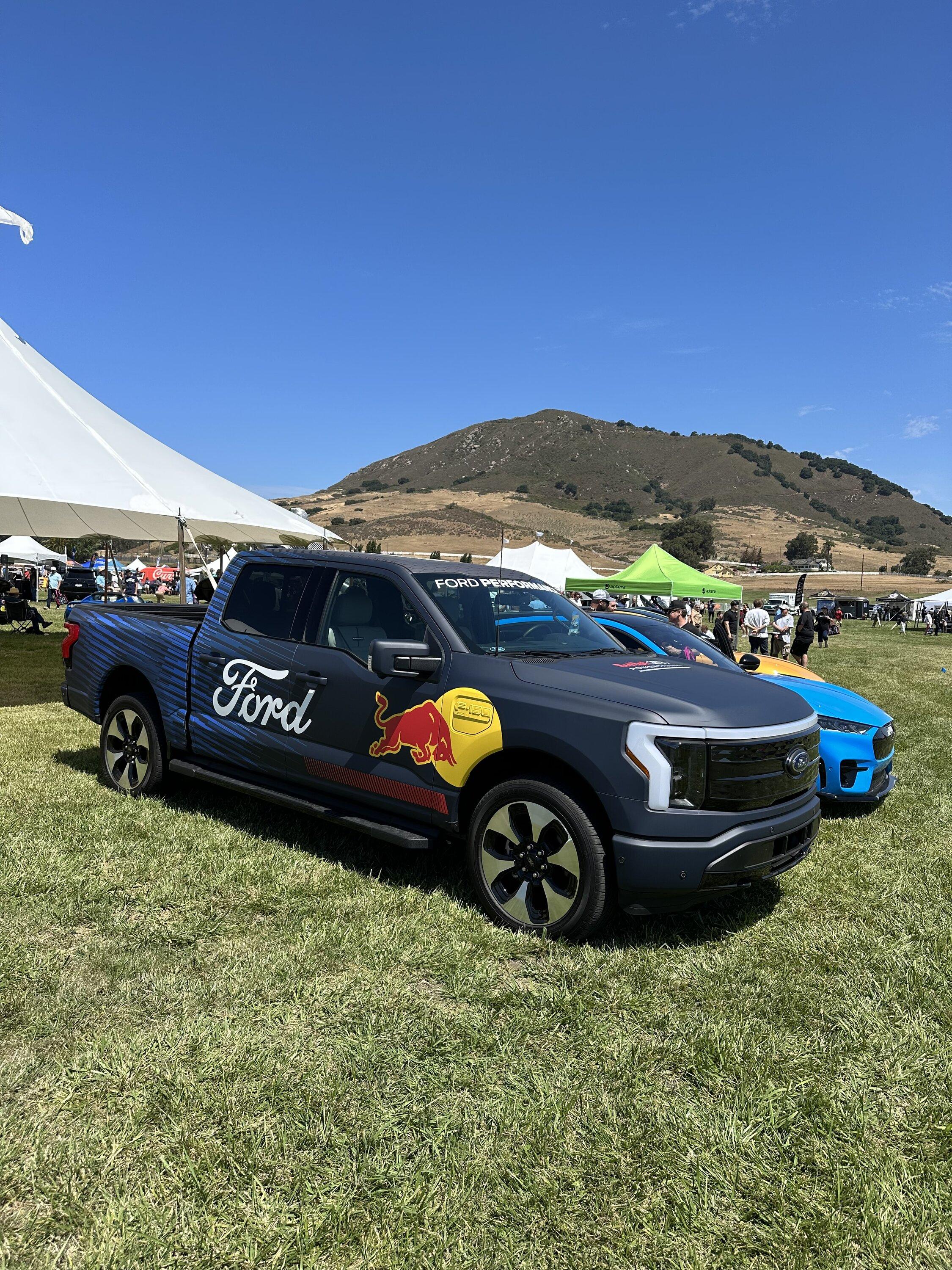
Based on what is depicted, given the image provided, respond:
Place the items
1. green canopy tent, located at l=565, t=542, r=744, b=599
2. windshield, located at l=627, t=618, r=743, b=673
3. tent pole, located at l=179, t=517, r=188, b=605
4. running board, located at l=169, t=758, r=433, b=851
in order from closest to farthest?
running board, located at l=169, t=758, r=433, b=851, windshield, located at l=627, t=618, r=743, b=673, tent pole, located at l=179, t=517, r=188, b=605, green canopy tent, located at l=565, t=542, r=744, b=599

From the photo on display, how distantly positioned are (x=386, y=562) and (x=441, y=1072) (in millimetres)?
2815

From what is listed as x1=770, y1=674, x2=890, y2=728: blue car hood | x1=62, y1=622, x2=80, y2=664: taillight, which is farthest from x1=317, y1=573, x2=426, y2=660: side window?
x1=770, y1=674, x2=890, y2=728: blue car hood

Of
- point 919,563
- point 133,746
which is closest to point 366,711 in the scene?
point 133,746

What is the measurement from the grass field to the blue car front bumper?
1.43 m

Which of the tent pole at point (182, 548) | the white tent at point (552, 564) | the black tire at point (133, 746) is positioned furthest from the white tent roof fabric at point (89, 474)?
the white tent at point (552, 564)

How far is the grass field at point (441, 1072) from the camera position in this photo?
7.04 feet

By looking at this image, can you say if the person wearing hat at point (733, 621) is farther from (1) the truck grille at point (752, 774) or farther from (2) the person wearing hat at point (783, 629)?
(1) the truck grille at point (752, 774)

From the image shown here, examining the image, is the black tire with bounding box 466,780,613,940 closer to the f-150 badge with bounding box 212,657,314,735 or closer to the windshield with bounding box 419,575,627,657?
the windshield with bounding box 419,575,627,657

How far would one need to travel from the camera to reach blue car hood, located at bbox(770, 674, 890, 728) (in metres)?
6.27

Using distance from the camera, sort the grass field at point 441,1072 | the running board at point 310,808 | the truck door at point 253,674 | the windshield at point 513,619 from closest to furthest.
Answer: the grass field at point 441,1072, the running board at point 310,808, the windshield at point 513,619, the truck door at point 253,674

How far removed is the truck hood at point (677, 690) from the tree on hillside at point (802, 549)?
129m

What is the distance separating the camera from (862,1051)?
3039 millimetres

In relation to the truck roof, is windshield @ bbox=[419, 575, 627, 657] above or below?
below

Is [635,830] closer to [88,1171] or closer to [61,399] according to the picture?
[88,1171]
